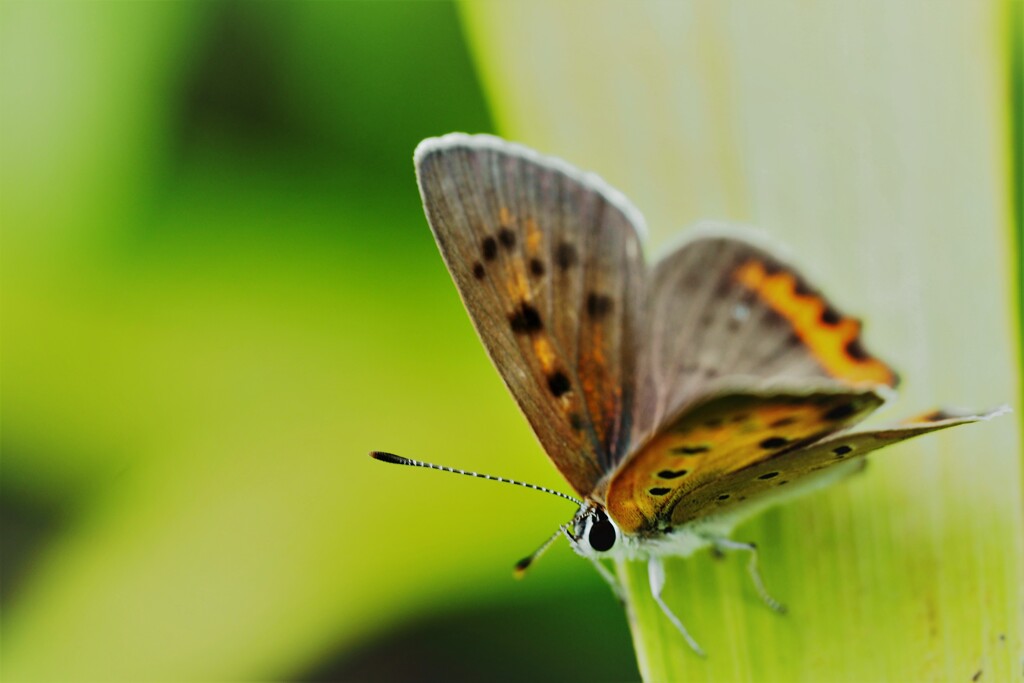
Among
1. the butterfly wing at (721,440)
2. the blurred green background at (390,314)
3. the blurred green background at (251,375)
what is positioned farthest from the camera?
the blurred green background at (251,375)

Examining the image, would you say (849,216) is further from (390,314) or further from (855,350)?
(390,314)

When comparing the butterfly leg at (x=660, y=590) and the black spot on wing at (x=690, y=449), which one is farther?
the butterfly leg at (x=660, y=590)

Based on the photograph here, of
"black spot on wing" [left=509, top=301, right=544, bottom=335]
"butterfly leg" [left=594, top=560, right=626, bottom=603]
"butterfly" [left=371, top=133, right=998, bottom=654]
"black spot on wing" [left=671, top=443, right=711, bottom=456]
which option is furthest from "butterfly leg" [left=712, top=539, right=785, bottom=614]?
"black spot on wing" [left=509, top=301, right=544, bottom=335]

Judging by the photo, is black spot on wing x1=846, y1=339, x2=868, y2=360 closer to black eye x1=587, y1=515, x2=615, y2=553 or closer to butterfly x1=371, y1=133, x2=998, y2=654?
butterfly x1=371, y1=133, x2=998, y2=654

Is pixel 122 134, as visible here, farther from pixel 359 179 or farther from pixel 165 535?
pixel 165 535

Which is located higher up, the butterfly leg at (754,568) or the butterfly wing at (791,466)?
the butterfly wing at (791,466)

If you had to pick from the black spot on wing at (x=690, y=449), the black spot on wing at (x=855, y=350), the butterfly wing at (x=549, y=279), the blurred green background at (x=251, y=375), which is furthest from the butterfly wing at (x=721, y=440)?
the blurred green background at (x=251, y=375)

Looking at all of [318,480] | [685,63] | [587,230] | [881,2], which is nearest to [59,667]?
[318,480]

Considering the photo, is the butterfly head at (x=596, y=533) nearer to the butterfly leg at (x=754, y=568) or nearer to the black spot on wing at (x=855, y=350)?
the butterfly leg at (x=754, y=568)
